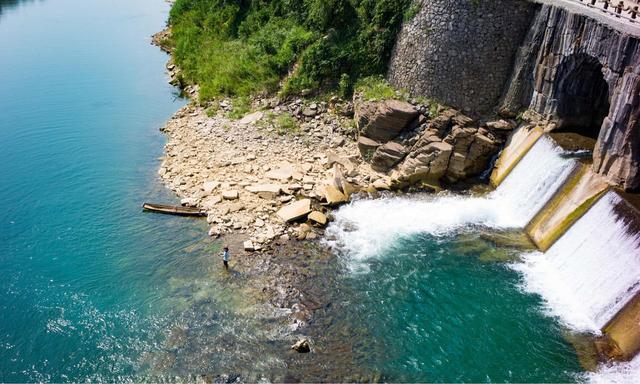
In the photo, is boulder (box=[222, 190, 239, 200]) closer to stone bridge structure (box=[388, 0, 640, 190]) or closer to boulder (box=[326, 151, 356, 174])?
boulder (box=[326, 151, 356, 174])

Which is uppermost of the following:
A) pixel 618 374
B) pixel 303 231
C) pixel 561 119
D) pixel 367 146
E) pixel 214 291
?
pixel 561 119

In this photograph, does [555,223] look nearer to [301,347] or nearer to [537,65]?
[537,65]

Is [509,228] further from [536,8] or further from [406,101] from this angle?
[536,8]

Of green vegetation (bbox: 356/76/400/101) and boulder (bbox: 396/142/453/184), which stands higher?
green vegetation (bbox: 356/76/400/101)

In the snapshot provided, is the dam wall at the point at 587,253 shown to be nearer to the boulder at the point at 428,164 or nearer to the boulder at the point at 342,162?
the boulder at the point at 428,164

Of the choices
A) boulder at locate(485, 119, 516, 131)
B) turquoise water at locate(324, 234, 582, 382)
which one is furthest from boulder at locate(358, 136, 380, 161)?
turquoise water at locate(324, 234, 582, 382)

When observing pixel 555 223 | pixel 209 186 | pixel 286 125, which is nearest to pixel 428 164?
pixel 555 223

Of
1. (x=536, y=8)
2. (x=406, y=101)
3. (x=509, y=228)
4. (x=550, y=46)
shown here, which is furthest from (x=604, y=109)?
(x=406, y=101)
